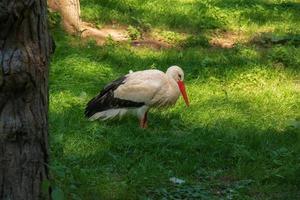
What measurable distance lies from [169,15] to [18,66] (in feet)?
24.5

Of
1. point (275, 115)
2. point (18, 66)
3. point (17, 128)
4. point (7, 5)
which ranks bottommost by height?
point (275, 115)

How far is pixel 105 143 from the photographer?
20.0 feet

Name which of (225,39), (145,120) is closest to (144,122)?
(145,120)

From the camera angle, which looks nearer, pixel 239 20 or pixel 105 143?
pixel 105 143

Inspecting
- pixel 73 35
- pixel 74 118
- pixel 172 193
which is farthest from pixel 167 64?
pixel 172 193

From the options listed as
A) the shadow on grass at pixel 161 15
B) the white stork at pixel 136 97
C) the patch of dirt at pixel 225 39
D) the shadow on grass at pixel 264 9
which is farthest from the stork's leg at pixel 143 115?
the shadow on grass at pixel 264 9

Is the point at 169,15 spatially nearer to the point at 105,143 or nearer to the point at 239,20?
the point at 239,20

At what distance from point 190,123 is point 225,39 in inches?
141

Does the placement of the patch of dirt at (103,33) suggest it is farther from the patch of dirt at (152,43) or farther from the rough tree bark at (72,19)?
the patch of dirt at (152,43)

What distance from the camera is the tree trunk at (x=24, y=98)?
11.4 ft

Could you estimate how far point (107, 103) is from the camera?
6.73 meters

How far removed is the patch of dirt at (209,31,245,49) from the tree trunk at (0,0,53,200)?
6184 millimetres

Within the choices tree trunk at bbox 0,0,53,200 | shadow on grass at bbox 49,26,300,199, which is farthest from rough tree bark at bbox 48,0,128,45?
tree trunk at bbox 0,0,53,200

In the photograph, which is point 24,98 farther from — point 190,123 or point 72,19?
point 72,19
